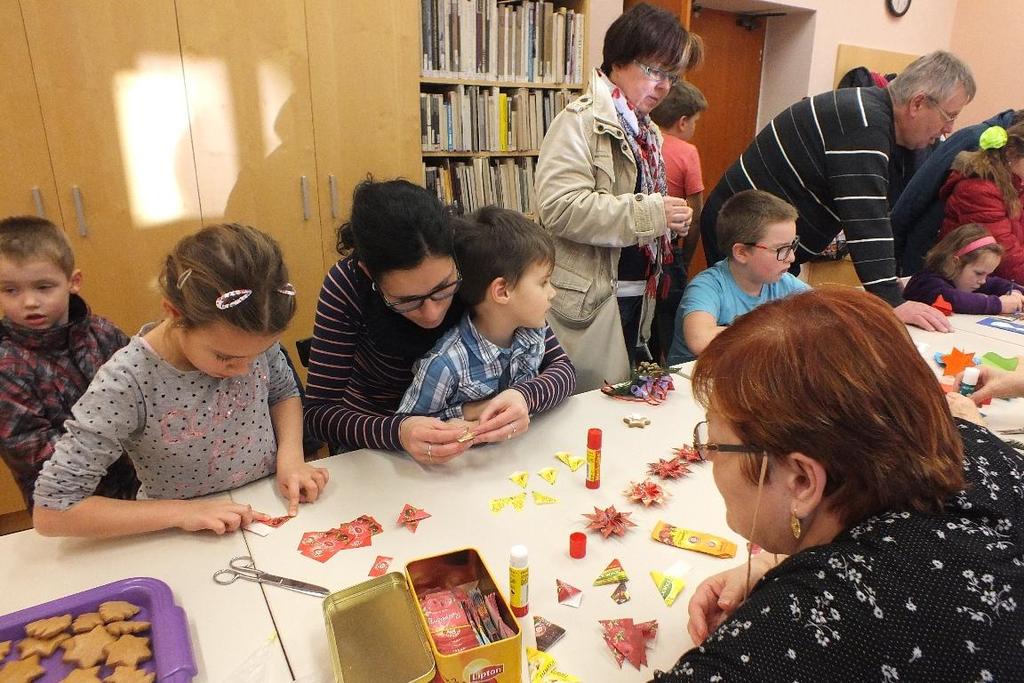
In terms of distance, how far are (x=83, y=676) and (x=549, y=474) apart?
2.84 ft

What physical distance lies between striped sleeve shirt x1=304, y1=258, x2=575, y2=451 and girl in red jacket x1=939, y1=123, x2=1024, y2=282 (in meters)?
2.49

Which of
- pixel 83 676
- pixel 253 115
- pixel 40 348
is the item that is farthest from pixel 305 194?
pixel 83 676

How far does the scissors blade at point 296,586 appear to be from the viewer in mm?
1038

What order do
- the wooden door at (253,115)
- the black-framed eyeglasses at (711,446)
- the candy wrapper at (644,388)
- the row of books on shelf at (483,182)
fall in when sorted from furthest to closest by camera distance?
the row of books on shelf at (483,182), the wooden door at (253,115), the candy wrapper at (644,388), the black-framed eyeglasses at (711,446)

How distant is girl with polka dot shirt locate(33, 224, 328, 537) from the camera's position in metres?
1.12

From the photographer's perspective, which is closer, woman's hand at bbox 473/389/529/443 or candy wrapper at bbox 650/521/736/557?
candy wrapper at bbox 650/521/736/557

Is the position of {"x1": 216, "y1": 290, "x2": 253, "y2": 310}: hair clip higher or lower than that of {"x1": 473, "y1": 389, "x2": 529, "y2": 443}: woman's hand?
higher

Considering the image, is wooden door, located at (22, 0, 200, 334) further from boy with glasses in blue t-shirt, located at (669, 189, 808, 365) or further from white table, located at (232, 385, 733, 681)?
boy with glasses in blue t-shirt, located at (669, 189, 808, 365)

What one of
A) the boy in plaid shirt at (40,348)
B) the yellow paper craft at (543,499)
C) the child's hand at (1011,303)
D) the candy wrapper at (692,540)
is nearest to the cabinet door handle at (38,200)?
the boy in plaid shirt at (40,348)

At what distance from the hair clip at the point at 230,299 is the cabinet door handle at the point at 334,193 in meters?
1.96

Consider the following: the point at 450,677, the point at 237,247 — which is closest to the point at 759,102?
the point at 237,247

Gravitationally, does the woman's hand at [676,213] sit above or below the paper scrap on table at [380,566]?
above

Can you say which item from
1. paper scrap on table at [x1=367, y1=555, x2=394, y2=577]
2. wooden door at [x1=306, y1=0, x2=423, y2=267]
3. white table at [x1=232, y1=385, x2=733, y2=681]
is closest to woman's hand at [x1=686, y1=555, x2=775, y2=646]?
white table at [x1=232, y1=385, x2=733, y2=681]

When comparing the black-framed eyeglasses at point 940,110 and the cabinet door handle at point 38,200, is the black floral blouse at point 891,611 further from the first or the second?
the cabinet door handle at point 38,200
